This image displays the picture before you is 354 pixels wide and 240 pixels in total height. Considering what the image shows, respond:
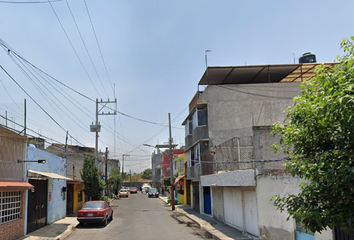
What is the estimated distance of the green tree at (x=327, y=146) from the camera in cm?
418

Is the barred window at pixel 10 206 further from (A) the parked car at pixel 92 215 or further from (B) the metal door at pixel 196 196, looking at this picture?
(B) the metal door at pixel 196 196

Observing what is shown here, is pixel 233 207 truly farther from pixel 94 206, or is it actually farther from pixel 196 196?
pixel 196 196

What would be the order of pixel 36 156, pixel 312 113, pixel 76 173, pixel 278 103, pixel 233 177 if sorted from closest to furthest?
1. pixel 312 113
2. pixel 233 177
3. pixel 36 156
4. pixel 278 103
5. pixel 76 173

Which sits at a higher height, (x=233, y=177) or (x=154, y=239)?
(x=233, y=177)

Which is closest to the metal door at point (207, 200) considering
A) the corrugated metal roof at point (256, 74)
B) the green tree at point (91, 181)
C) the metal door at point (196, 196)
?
the metal door at point (196, 196)

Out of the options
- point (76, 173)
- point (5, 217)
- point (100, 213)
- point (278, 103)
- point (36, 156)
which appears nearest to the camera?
point (5, 217)

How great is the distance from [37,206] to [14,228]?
3.31 m

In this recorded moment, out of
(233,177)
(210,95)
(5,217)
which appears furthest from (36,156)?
(210,95)

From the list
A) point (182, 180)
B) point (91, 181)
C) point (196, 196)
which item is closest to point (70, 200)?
point (91, 181)

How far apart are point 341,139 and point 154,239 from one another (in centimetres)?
1162

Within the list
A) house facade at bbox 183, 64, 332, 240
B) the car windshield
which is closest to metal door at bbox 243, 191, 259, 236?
house facade at bbox 183, 64, 332, 240

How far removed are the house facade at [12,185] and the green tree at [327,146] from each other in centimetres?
1040

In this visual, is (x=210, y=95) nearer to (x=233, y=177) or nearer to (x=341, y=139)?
(x=233, y=177)

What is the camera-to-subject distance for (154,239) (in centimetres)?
1434
